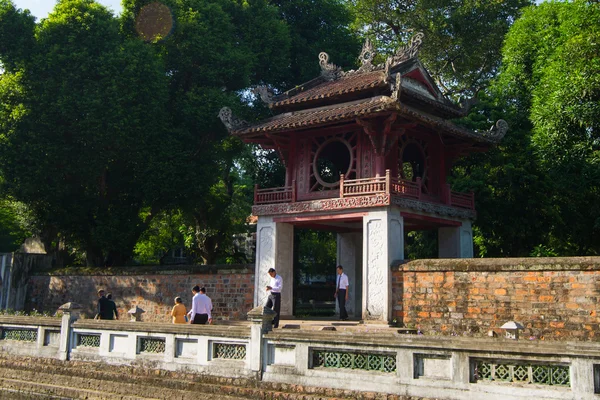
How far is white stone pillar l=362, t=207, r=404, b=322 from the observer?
16.7m

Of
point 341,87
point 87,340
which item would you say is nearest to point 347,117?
point 341,87

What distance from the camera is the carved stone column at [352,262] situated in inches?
857

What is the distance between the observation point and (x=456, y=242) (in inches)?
792

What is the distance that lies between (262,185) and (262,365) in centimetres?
1872

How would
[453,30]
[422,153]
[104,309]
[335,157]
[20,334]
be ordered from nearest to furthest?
[20,334]
[104,309]
[422,153]
[335,157]
[453,30]

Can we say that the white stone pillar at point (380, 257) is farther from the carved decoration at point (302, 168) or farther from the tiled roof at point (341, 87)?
the tiled roof at point (341, 87)

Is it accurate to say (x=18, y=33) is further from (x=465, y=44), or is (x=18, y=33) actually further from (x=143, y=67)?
(x=465, y=44)

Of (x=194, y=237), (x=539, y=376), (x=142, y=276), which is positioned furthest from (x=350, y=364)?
(x=194, y=237)

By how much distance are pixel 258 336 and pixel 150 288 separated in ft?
39.2

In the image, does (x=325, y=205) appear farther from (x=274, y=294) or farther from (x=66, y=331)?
(x=66, y=331)

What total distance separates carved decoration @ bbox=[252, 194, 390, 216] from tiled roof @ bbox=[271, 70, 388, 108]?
342 cm

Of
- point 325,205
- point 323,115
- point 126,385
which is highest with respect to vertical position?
point 323,115

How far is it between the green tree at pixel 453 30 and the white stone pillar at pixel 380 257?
18691 mm


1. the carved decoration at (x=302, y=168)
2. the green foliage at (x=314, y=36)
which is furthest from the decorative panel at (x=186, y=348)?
the green foliage at (x=314, y=36)
